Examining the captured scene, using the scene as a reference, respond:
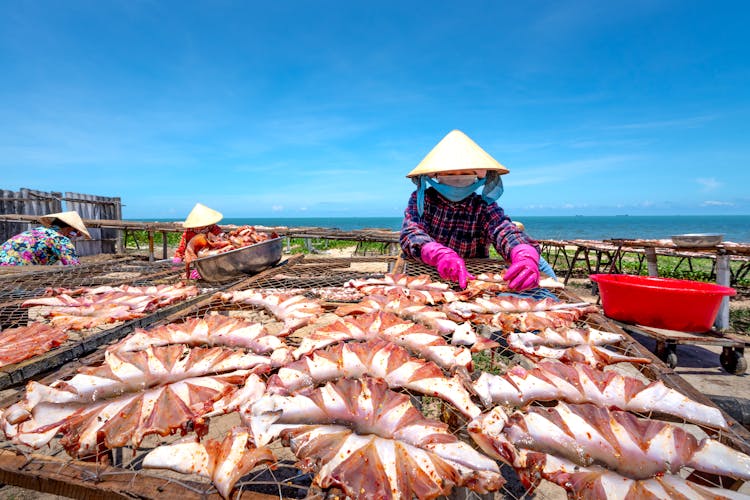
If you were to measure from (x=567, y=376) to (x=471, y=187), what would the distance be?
280 centimetres

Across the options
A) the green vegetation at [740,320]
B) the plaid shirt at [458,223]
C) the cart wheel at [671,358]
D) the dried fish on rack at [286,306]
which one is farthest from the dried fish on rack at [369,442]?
the green vegetation at [740,320]

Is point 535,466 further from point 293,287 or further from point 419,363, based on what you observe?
point 293,287

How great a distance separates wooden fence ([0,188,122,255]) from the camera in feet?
39.0

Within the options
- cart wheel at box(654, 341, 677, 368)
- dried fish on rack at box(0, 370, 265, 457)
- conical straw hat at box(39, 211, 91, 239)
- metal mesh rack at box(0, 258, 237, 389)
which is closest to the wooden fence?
conical straw hat at box(39, 211, 91, 239)

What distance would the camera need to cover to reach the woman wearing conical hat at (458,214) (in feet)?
10.9

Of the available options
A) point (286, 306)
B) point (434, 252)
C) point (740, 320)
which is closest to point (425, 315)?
point (286, 306)

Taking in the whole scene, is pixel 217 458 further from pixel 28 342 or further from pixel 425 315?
pixel 28 342

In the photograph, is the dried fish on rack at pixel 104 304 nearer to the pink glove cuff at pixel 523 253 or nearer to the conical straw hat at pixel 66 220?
the pink glove cuff at pixel 523 253

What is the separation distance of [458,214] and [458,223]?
0.11 metres

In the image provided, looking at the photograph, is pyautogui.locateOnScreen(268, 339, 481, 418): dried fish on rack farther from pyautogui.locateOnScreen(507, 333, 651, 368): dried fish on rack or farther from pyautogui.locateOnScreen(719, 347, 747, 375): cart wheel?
pyautogui.locateOnScreen(719, 347, 747, 375): cart wheel

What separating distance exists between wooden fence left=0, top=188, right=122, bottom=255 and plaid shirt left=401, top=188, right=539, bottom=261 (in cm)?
1441

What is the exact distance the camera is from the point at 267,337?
1740 millimetres

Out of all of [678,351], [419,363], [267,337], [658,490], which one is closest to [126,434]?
[267,337]

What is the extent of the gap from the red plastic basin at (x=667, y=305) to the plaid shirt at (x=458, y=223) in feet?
3.51
